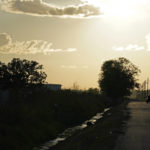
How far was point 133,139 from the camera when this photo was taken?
22.2m

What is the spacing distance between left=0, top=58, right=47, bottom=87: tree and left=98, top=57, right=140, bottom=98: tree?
43.7m

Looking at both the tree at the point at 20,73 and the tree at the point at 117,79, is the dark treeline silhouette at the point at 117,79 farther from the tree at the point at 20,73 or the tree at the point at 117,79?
the tree at the point at 20,73

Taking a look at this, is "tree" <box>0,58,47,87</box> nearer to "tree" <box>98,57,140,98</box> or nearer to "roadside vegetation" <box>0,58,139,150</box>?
"roadside vegetation" <box>0,58,139,150</box>

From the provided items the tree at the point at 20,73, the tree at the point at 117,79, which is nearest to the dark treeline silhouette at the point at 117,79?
the tree at the point at 117,79

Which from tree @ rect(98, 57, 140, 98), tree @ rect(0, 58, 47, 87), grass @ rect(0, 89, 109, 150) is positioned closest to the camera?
grass @ rect(0, 89, 109, 150)

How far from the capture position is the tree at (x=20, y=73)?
63.0m

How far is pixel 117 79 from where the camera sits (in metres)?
108

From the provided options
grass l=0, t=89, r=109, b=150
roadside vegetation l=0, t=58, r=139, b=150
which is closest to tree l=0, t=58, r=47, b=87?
roadside vegetation l=0, t=58, r=139, b=150

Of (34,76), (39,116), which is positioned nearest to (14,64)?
(34,76)

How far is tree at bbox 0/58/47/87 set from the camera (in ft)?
207

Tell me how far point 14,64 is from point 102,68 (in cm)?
5128

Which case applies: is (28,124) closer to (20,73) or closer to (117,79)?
(20,73)

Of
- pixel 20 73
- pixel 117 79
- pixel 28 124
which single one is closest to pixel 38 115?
pixel 28 124

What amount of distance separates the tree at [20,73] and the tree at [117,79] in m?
43.7
